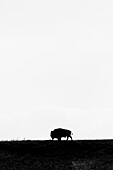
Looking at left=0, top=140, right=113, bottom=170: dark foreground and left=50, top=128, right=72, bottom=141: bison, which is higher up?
left=50, top=128, right=72, bottom=141: bison

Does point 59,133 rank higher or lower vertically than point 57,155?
higher

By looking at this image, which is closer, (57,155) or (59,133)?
(57,155)

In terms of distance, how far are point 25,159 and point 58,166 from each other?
9.66 feet

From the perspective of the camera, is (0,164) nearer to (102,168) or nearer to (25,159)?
(25,159)

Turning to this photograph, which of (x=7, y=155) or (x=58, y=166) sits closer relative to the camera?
(x=58, y=166)

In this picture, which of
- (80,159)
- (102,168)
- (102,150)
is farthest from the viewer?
(102,150)

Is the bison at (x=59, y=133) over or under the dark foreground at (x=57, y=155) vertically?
over

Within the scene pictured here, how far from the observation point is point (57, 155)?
99.9 feet

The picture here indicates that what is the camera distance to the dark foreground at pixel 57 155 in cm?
2784

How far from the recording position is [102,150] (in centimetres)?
3123

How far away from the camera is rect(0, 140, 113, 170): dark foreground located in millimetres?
27844

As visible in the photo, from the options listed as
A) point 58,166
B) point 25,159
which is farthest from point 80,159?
point 25,159

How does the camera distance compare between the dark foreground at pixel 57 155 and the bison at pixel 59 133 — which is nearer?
the dark foreground at pixel 57 155

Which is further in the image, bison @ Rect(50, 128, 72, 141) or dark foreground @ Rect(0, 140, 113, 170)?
bison @ Rect(50, 128, 72, 141)
